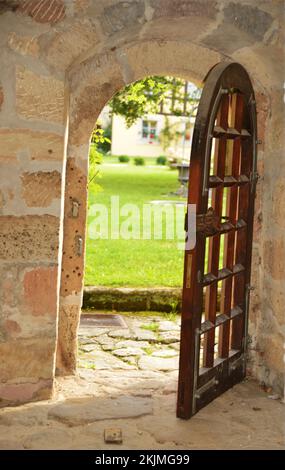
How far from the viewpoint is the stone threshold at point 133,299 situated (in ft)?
21.3

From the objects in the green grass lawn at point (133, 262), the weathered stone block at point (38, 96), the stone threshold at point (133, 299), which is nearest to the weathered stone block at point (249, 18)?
the weathered stone block at point (38, 96)

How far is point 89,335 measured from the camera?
564 cm

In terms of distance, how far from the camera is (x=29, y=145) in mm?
3750

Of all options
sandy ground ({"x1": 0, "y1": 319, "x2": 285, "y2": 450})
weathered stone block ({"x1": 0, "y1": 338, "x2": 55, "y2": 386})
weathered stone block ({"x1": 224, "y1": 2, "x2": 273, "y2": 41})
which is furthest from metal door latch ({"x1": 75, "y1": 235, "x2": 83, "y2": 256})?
weathered stone block ({"x1": 224, "y1": 2, "x2": 273, "y2": 41})

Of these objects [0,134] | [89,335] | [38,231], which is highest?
[0,134]

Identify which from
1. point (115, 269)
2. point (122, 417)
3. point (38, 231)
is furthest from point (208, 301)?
point (115, 269)

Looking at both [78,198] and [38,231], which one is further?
[78,198]

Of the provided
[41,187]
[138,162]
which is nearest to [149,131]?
[138,162]
